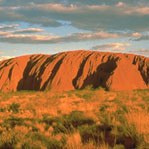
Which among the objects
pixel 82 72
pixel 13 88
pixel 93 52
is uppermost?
pixel 93 52

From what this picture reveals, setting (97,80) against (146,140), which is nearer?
(146,140)

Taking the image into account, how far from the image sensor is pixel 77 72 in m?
51.9

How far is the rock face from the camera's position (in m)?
47.9

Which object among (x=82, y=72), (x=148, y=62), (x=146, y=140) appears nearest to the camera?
(x=146, y=140)

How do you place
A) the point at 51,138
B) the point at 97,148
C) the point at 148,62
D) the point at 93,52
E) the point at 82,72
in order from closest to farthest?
the point at 97,148 < the point at 51,138 < the point at 82,72 < the point at 148,62 < the point at 93,52

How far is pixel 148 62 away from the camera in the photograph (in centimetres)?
5472

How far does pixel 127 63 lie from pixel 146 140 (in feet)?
158

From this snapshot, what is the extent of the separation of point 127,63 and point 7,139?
155ft

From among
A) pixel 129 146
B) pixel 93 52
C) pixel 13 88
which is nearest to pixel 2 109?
pixel 129 146

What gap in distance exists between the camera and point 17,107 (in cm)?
1493

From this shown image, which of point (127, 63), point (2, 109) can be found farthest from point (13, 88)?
point (2, 109)

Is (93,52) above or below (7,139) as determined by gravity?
above

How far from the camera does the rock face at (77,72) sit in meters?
47.9

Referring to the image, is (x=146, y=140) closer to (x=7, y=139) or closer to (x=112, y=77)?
(x=7, y=139)
